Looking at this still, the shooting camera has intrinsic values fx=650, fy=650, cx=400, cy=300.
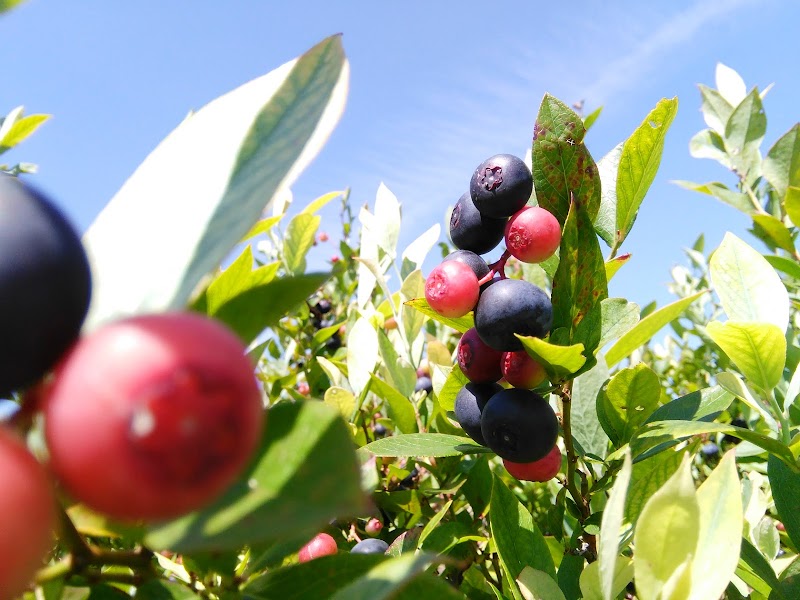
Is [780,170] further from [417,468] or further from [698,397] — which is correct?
[417,468]

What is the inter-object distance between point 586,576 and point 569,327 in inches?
14.8

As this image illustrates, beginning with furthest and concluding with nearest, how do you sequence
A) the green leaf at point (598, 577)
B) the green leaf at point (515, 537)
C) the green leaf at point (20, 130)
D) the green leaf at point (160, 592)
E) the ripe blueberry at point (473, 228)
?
the green leaf at point (20, 130) → the ripe blueberry at point (473, 228) → the green leaf at point (515, 537) → the green leaf at point (598, 577) → the green leaf at point (160, 592)

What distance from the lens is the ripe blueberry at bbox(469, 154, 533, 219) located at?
1096 mm

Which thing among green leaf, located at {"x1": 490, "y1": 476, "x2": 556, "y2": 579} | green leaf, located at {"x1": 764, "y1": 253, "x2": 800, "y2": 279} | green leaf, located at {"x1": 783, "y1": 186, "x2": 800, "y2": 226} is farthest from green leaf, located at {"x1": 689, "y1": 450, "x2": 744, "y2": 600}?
green leaf, located at {"x1": 783, "y1": 186, "x2": 800, "y2": 226}

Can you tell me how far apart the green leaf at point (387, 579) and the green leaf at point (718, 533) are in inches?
14.9

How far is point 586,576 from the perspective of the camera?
80 centimetres

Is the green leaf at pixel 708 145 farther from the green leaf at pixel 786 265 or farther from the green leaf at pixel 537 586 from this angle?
the green leaf at pixel 537 586

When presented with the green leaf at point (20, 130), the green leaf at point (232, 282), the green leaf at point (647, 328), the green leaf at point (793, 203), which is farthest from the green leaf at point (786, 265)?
the green leaf at point (20, 130)

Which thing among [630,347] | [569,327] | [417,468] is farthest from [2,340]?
[417,468]

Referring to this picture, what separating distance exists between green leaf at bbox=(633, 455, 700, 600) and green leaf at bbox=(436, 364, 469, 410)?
23.2 inches

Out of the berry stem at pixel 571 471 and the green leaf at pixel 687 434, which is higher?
the green leaf at pixel 687 434

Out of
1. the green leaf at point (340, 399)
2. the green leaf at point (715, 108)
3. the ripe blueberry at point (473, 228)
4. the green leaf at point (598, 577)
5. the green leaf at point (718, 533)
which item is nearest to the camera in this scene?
the green leaf at point (718, 533)

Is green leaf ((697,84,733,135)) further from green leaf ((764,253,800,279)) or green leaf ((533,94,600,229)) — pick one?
green leaf ((533,94,600,229))

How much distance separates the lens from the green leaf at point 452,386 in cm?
126
